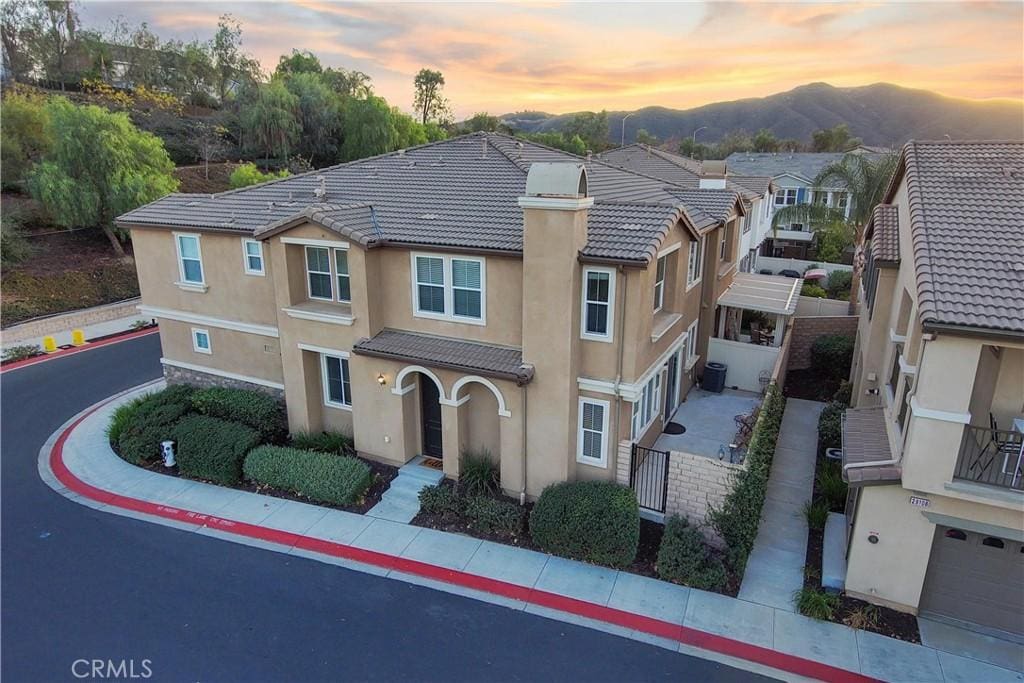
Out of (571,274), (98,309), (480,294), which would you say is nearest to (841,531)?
(571,274)

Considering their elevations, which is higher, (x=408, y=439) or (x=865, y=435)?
(x=865, y=435)

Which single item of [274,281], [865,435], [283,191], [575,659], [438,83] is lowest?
[575,659]

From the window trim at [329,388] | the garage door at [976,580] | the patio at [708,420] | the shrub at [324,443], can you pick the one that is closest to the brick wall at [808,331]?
the patio at [708,420]

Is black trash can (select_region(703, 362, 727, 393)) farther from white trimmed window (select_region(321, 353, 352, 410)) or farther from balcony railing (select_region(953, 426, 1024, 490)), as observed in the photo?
white trimmed window (select_region(321, 353, 352, 410))

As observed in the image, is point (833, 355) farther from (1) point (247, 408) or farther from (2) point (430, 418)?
(1) point (247, 408)

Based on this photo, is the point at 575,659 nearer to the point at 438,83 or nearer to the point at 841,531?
the point at 841,531

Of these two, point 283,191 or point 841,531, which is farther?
point 283,191

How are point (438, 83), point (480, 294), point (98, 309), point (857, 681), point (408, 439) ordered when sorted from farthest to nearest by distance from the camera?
point (438, 83) < point (98, 309) < point (408, 439) < point (480, 294) < point (857, 681)
